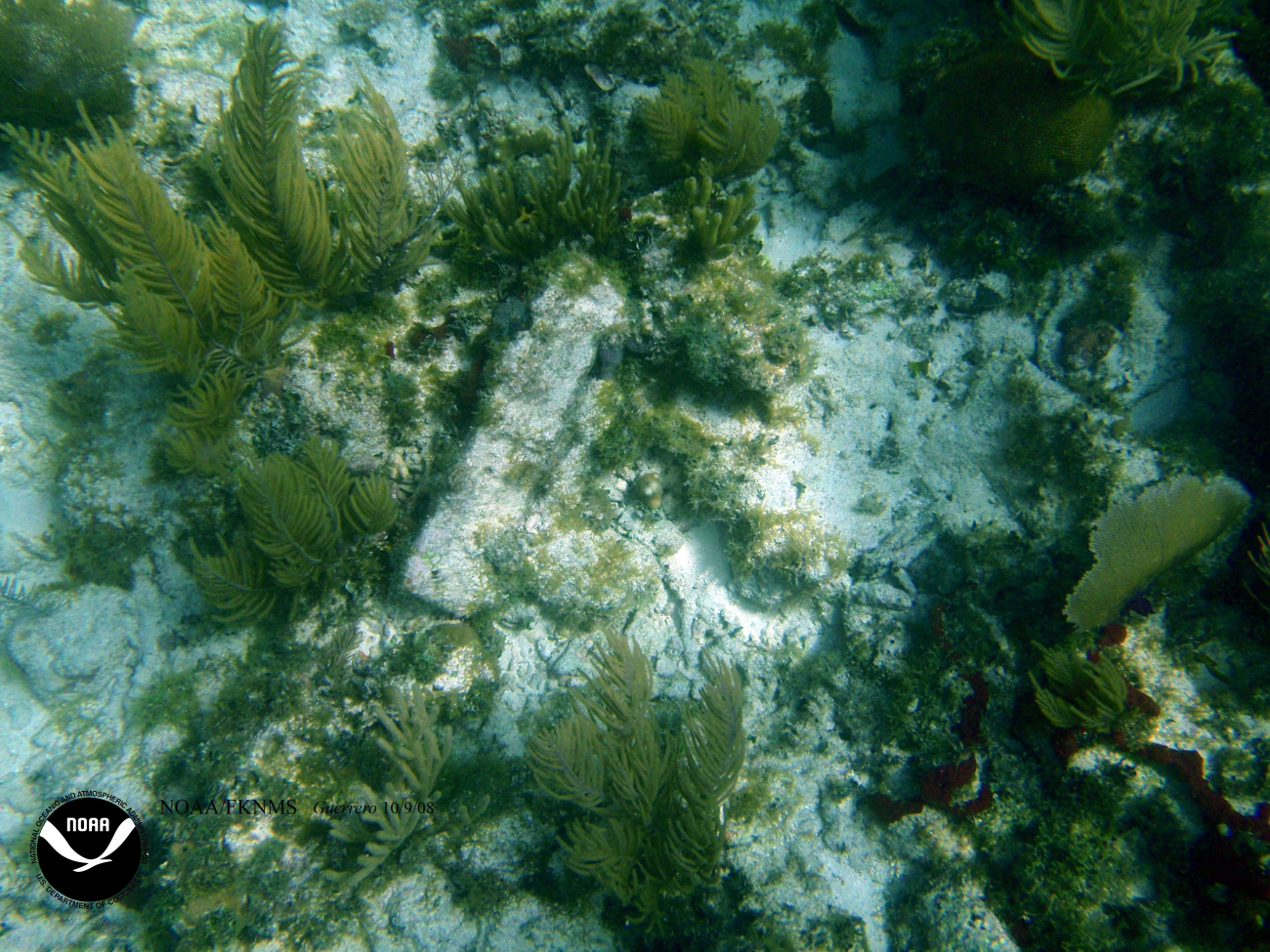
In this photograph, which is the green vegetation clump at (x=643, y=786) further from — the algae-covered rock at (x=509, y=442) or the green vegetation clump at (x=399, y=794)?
the algae-covered rock at (x=509, y=442)

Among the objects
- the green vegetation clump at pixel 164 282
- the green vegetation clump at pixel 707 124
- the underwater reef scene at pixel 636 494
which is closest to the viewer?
the green vegetation clump at pixel 164 282

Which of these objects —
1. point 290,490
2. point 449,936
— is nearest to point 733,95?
point 290,490

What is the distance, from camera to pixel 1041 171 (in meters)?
4.27

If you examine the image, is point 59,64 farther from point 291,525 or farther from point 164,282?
point 291,525

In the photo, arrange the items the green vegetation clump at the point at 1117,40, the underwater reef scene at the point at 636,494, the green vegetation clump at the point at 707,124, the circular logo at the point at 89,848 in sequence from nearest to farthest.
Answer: the underwater reef scene at the point at 636,494 < the green vegetation clump at the point at 1117,40 < the circular logo at the point at 89,848 < the green vegetation clump at the point at 707,124

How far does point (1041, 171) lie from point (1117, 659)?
3.98 metres

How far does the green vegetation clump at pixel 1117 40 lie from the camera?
3.75 meters

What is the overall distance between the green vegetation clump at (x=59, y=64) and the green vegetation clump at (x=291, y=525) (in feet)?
11.3

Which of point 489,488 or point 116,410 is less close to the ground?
point 116,410

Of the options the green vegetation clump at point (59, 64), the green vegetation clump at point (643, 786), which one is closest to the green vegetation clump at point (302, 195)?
the green vegetation clump at point (59, 64)

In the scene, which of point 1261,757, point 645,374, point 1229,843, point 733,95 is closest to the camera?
point 1229,843

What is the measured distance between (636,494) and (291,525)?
271 centimetres

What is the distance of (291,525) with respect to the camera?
3707 millimetres

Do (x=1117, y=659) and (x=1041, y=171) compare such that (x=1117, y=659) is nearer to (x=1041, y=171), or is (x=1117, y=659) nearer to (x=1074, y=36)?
(x=1041, y=171)
